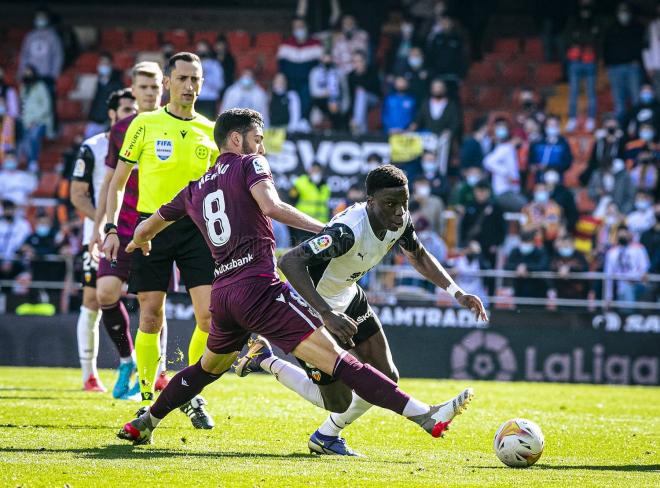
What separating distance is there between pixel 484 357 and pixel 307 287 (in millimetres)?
11308

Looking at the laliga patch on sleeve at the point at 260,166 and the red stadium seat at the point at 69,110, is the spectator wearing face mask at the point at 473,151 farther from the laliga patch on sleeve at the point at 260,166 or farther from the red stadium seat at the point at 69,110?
the laliga patch on sleeve at the point at 260,166

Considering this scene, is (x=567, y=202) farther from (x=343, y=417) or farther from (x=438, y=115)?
(x=343, y=417)

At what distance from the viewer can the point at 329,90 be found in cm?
2381

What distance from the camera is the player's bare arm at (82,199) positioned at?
11.8m

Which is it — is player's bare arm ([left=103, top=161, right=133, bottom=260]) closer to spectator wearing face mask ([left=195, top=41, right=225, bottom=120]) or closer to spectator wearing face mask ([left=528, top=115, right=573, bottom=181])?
spectator wearing face mask ([left=528, top=115, right=573, bottom=181])

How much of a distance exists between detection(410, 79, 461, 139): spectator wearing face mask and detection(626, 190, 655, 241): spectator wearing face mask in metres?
3.72

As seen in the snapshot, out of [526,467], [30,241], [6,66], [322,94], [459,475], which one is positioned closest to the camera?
[459,475]

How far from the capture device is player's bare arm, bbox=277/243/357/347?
7.01m

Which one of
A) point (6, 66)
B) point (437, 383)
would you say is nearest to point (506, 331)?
point (437, 383)

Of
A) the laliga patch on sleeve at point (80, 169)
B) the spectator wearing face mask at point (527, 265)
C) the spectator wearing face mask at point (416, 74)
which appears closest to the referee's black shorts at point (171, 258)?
the laliga patch on sleeve at point (80, 169)

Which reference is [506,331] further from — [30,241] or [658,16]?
[658,16]

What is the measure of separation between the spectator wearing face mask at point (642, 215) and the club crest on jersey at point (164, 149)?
12.8 meters

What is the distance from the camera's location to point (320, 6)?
26109 millimetres

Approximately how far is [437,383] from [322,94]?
914 centimetres
